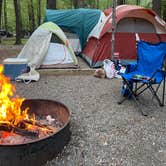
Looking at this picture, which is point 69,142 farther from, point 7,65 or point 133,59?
point 133,59

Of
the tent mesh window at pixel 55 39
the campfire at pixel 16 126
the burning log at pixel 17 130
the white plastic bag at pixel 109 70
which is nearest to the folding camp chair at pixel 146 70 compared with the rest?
the white plastic bag at pixel 109 70

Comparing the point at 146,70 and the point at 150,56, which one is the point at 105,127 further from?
the point at 150,56

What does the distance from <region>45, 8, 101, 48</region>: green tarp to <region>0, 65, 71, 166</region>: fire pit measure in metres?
5.80

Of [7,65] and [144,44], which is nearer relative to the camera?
[144,44]

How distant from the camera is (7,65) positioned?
6566 mm

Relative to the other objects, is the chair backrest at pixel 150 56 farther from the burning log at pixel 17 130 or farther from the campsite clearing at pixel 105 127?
the burning log at pixel 17 130

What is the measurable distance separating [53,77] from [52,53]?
2.79 feet

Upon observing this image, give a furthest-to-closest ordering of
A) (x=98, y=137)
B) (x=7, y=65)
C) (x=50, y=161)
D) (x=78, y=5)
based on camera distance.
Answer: (x=78, y=5) → (x=7, y=65) → (x=98, y=137) → (x=50, y=161)

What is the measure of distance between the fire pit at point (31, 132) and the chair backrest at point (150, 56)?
2.16 metres

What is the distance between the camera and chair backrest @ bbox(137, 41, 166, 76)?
5.18m

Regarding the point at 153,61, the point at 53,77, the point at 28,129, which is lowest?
the point at 53,77

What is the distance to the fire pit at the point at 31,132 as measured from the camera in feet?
9.49

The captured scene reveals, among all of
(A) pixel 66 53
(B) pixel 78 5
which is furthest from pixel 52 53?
(B) pixel 78 5

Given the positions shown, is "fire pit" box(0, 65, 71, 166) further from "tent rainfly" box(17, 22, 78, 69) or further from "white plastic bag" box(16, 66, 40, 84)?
"tent rainfly" box(17, 22, 78, 69)
